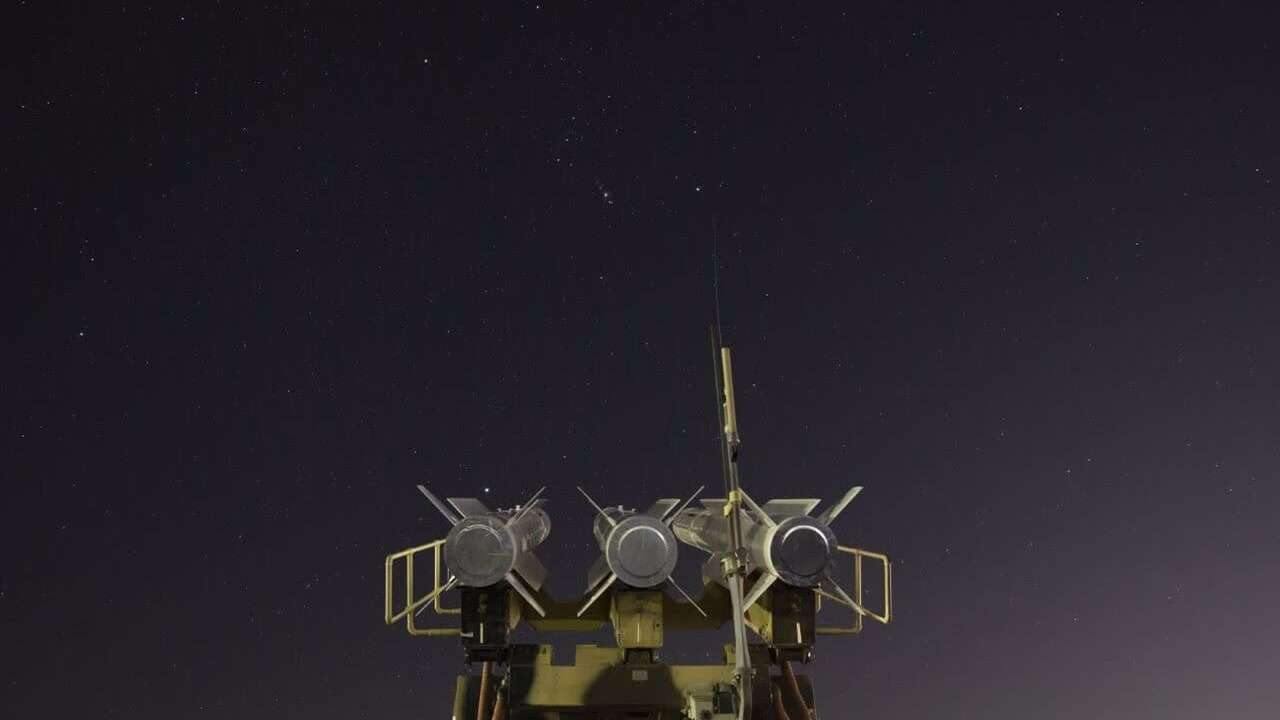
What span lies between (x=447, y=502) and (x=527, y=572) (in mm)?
965

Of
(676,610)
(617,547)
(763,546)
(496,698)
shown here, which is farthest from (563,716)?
(763,546)

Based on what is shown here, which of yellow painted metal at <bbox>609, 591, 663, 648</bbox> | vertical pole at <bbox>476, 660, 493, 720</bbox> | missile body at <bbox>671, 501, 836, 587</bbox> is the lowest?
vertical pole at <bbox>476, 660, 493, 720</bbox>

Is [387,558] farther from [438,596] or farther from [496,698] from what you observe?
[496,698]

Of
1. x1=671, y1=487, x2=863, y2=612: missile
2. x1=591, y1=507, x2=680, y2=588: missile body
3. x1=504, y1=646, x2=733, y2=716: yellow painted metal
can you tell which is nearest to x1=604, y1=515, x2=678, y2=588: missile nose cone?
x1=591, y1=507, x2=680, y2=588: missile body

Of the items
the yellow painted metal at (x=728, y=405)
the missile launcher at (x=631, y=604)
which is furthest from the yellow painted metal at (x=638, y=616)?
the yellow painted metal at (x=728, y=405)

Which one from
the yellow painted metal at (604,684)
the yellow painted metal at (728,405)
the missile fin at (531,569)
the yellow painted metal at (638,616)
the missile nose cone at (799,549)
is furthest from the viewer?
the yellow painted metal at (604,684)

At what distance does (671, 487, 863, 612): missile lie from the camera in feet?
32.7

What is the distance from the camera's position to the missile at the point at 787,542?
32.7ft

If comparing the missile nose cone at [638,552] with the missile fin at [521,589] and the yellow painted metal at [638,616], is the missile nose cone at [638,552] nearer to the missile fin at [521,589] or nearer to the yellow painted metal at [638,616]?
the yellow painted metal at [638,616]

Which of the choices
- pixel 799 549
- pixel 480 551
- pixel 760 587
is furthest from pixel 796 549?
pixel 480 551

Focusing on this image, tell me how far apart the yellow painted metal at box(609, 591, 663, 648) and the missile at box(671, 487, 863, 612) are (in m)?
0.78

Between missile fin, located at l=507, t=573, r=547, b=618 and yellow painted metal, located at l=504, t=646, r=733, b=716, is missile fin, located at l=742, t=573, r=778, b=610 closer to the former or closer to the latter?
yellow painted metal, located at l=504, t=646, r=733, b=716

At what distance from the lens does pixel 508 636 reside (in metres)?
10.8

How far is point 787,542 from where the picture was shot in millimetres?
9992
